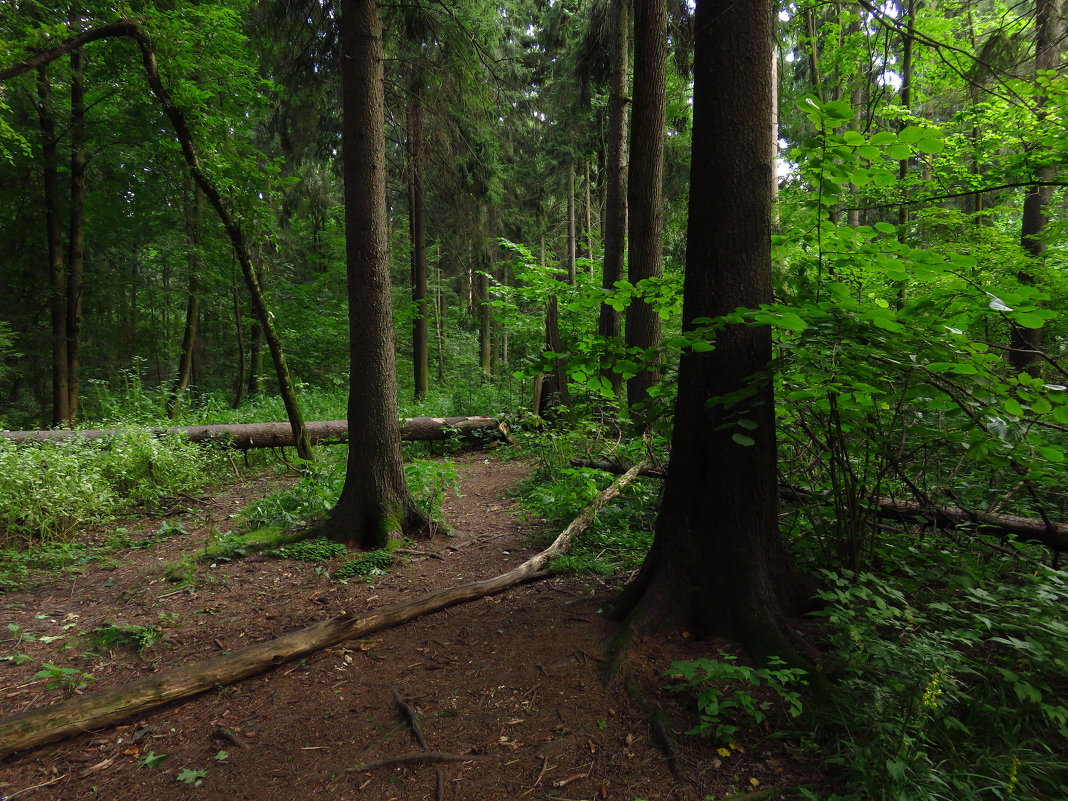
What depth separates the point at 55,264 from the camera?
11.3m

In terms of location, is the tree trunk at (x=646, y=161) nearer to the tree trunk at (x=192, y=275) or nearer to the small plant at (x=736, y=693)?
the small plant at (x=736, y=693)

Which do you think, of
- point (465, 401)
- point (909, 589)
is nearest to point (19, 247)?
point (465, 401)

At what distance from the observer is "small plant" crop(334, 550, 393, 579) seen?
492 cm

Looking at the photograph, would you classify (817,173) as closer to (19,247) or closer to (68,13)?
(68,13)

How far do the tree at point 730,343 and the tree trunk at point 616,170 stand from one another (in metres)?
6.43

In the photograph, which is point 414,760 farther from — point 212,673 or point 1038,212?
point 1038,212

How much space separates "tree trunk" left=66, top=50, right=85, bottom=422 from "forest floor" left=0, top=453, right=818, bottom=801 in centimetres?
900

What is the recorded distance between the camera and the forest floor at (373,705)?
2.36 m

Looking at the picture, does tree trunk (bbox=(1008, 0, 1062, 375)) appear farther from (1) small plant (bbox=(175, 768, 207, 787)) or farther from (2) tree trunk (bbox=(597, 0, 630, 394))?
(1) small plant (bbox=(175, 768, 207, 787))

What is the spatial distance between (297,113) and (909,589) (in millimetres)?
10699

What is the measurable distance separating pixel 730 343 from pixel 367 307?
4.08 m

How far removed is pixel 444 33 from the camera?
22.3 ft

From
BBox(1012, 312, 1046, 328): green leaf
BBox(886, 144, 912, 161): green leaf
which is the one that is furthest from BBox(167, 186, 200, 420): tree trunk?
BBox(1012, 312, 1046, 328): green leaf

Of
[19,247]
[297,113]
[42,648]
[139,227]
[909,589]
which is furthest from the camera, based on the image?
[139,227]
